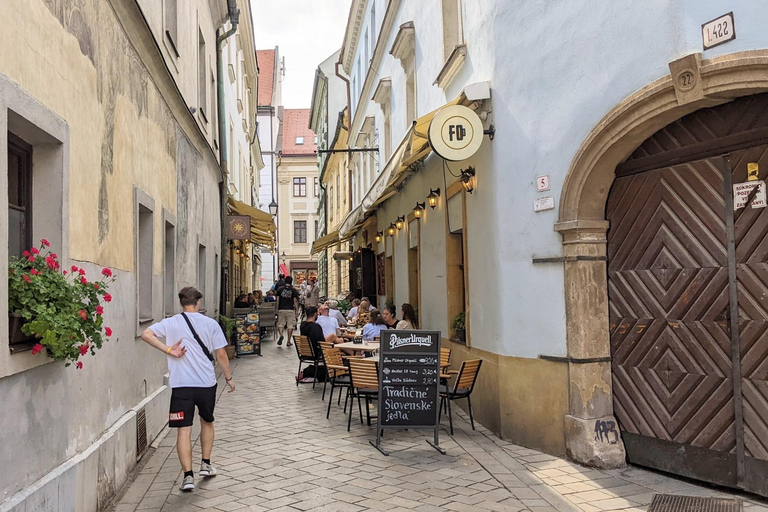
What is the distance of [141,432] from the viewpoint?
6.99m

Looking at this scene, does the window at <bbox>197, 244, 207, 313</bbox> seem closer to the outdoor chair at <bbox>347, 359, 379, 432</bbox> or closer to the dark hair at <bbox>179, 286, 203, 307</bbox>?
the outdoor chair at <bbox>347, 359, 379, 432</bbox>

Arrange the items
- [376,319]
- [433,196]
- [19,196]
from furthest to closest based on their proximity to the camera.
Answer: [376,319] → [433,196] → [19,196]

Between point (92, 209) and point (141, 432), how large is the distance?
2604mm

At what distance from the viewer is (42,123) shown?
4.20 m

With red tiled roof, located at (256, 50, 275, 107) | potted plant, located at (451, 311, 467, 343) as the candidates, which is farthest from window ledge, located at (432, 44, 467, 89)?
red tiled roof, located at (256, 50, 275, 107)

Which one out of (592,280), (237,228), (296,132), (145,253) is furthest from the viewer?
(296,132)

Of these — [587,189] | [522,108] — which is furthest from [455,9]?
[587,189]

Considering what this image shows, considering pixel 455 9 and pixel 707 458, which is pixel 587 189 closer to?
pixel 707 458

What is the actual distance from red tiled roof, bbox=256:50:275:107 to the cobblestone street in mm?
42697

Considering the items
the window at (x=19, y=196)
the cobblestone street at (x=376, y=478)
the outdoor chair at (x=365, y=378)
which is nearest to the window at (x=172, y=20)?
the outdoor chair at (x=365, y=378)

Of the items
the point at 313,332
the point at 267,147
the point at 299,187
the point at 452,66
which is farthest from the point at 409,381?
the point at 299,187

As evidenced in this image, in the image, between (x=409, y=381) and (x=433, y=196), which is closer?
(x=409, y=381)

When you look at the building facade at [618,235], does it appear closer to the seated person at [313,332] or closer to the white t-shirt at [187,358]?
the white t-shirt at [187,358]

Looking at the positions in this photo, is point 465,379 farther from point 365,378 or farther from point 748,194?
point 748,194
